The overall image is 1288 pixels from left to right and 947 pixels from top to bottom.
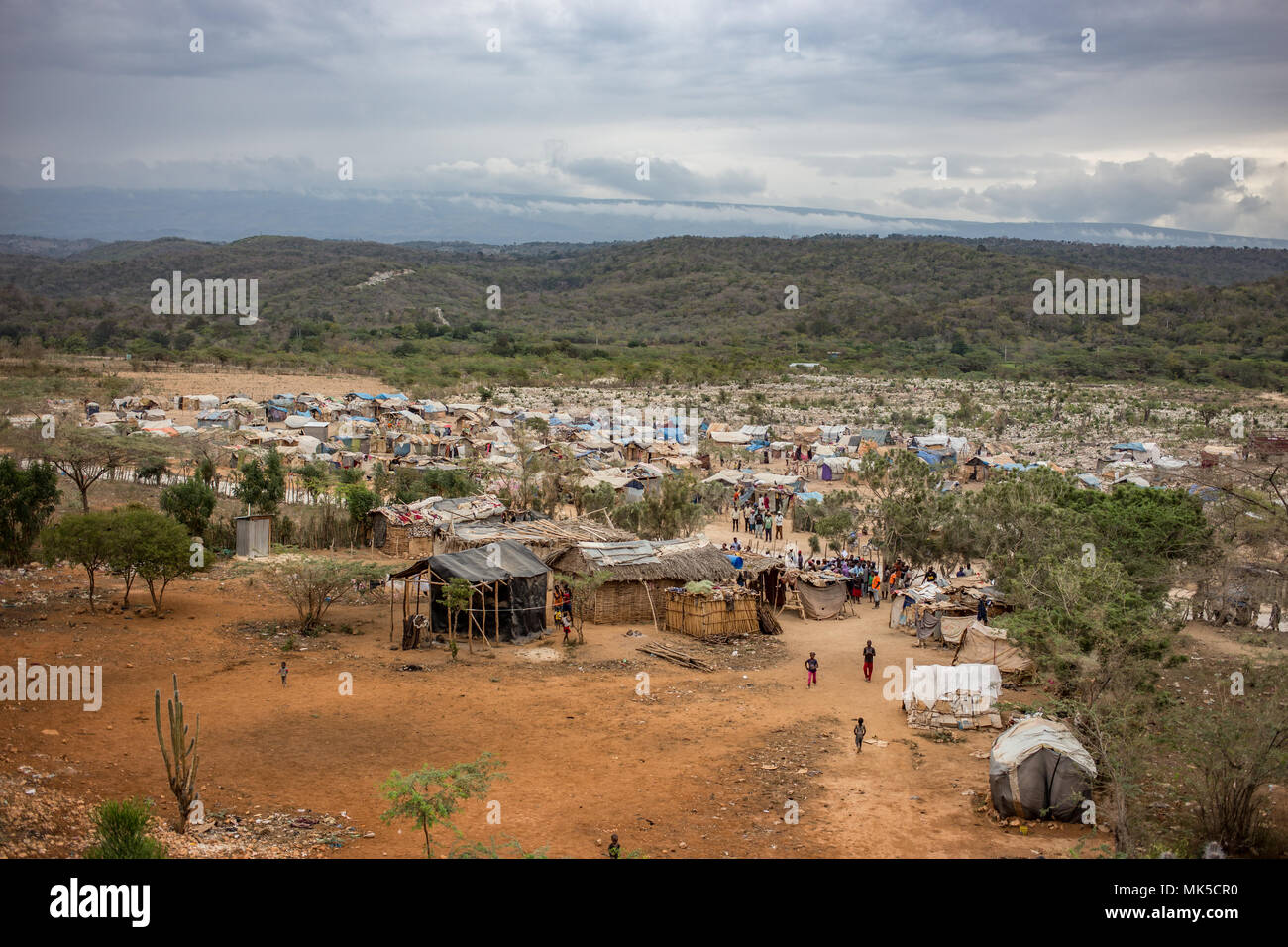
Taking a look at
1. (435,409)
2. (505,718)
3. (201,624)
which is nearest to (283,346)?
(435,409)

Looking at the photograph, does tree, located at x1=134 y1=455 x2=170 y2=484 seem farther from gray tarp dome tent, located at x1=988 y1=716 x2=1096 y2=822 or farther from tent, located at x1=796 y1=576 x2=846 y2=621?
gray tarp dome tent, located at x1=988 y1=716 x2=1096 y2=822

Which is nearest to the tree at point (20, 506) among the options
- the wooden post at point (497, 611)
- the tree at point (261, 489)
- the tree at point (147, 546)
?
the tree at point (147, 546)

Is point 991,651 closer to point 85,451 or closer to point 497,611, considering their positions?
point 497,611

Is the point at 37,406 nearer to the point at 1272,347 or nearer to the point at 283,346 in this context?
the point at 283,346

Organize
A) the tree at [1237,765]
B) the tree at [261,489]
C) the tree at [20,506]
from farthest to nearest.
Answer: the tree at [261,489], the tree at [20,506], the tree at [1237,765]

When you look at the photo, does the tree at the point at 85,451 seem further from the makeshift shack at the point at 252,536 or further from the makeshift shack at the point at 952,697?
the makeshift shack at the point at 952,697

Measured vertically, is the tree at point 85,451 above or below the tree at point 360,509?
above

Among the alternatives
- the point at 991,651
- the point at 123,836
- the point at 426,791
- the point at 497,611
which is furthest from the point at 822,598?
the point at 123,836
